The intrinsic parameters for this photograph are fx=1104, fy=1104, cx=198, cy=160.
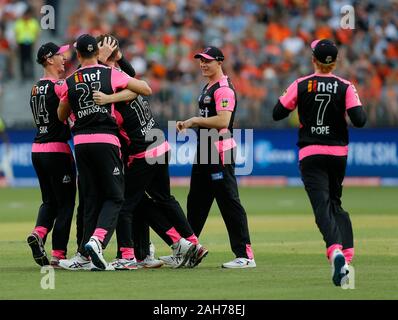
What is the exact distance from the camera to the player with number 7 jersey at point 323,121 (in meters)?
11.4

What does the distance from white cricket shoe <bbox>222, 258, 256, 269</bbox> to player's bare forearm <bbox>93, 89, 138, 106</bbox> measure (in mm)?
2222

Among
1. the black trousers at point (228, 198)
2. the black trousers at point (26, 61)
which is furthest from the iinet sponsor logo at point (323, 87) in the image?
the black trousers at point (26, 61)

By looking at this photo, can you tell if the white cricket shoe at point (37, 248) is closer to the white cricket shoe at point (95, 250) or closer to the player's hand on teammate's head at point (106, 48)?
the white cricket shoe at point (95, 250)

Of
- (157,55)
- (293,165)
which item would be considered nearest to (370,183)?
(293,165)

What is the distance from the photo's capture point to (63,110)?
12273 millimetres

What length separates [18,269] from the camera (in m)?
12.5

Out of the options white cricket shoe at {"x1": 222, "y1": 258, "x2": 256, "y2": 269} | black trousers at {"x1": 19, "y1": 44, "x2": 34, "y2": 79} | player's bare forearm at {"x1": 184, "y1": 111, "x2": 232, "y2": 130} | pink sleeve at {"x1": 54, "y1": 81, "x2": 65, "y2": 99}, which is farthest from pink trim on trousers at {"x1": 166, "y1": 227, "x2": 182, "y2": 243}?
black trousers at {"x1": 19, "y1": 44, "x2": 34, "y2": 79}

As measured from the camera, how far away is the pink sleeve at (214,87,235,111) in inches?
495

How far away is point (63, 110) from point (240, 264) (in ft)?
8.74

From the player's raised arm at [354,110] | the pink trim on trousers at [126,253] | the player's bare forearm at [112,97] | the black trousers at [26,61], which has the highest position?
the black trousers at [26,61]

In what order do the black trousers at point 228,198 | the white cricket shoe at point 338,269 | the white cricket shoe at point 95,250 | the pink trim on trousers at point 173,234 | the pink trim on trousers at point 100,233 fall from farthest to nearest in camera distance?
the pink trim on trousers at point 173,234
the black trousers at point 228,198
the pink trim on trousers at point 100,233
the white cricket shoe at point 95,250
the white cricket shoe at point 338,269

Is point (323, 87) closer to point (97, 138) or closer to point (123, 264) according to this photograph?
point (97, 138)

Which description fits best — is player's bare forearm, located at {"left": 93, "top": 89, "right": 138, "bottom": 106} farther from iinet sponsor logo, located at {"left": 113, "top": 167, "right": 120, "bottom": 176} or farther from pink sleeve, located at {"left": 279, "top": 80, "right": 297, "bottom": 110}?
pink sleeve, located at {"left": 279, "top": 80, "right": 297, "bottom": 110}

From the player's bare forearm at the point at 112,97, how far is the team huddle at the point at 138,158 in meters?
0.01
